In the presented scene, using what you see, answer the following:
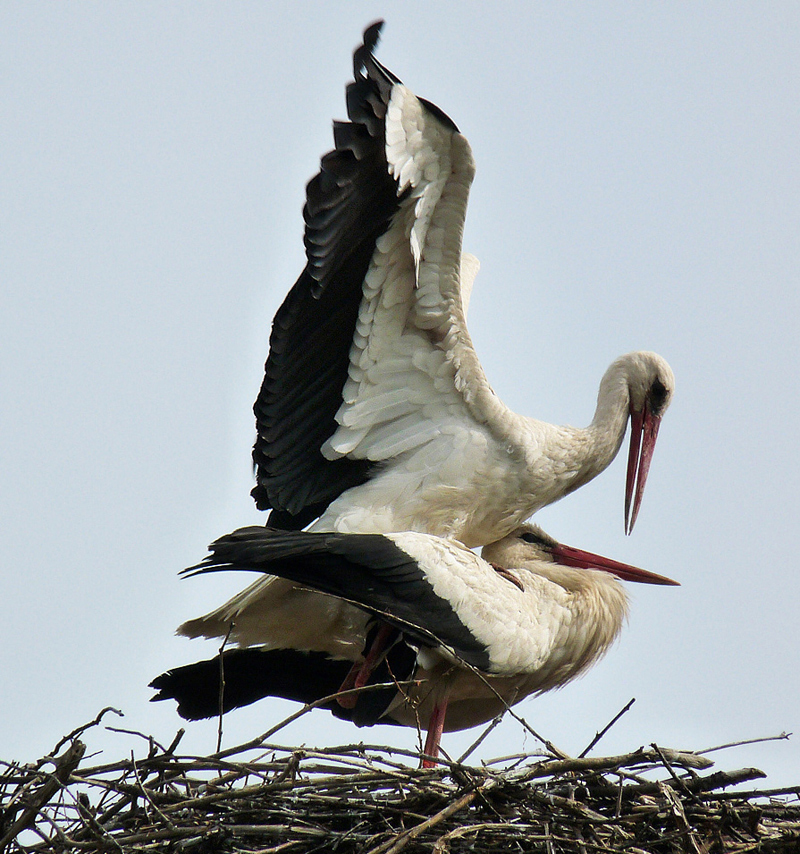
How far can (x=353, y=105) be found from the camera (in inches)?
168

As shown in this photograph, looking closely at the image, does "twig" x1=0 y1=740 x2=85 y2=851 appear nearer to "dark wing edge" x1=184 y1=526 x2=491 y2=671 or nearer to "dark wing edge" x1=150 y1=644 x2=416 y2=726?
"dark wing edge" x1=184 y1=526 x2=491 y2=671

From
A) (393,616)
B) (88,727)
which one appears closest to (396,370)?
(393,616)

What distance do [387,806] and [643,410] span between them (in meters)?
Answer: 2.31

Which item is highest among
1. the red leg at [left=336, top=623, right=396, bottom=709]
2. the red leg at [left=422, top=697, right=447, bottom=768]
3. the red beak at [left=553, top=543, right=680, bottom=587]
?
the red beak at [left=553, top=543, right=680, bottom=587]

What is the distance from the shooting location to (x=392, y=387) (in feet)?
16.1

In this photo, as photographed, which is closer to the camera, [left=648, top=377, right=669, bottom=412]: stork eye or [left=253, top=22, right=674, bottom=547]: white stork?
[left=253, top=22, right=674, bottom=547]: white stork

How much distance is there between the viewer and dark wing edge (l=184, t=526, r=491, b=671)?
171 inches

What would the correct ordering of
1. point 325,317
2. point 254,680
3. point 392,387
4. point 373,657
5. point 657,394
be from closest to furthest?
point 325,317
point 373,657
point 392,387
point 254,680
point 657,394

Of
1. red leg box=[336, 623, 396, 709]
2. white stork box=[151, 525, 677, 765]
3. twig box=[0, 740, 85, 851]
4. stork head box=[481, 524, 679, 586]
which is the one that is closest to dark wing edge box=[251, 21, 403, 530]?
white stork box=[151, 525, 677, 765]

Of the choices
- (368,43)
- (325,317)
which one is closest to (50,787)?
(325,317)

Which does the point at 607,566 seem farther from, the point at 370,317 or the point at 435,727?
the point at 370,317

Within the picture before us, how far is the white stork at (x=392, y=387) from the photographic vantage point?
440 cm

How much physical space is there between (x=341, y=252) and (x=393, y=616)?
1.15 m

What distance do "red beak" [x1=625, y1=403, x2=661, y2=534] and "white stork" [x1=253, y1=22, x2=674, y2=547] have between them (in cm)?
29
